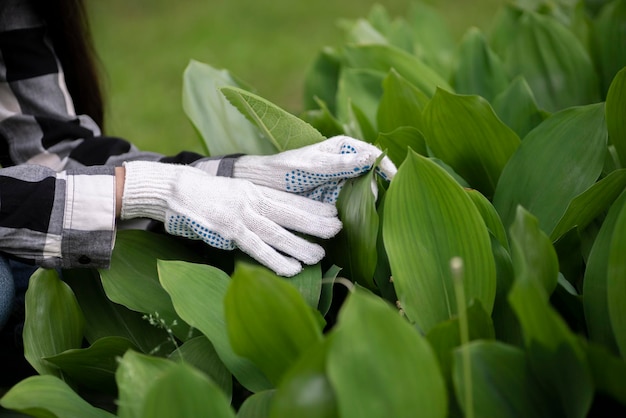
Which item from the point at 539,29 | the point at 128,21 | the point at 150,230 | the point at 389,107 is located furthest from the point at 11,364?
the point at 128,21

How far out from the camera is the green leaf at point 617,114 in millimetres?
1140

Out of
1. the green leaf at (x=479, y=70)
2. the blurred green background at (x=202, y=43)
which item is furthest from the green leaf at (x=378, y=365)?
the blurred green background at (x=202, y=43)

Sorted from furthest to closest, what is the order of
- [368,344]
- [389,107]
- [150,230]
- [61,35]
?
[61,35]
[389,107]
[150,230]
[368,344]

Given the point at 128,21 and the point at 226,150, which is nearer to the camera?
the point at 226,150

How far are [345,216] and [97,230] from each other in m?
0.38

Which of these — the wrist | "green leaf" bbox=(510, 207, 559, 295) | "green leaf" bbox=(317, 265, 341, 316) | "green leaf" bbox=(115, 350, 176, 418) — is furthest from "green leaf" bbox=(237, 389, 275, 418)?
the wrist

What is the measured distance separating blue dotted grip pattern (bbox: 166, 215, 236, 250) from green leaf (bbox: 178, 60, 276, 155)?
32 centimetres

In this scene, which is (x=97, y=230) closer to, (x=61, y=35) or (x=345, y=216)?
(x=345, y=216)

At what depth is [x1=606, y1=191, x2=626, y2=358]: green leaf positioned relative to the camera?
0.82 meters

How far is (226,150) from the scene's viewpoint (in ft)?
4.90

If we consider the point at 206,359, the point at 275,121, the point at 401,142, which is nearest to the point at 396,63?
the point at 401,142

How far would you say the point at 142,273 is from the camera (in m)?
1.19

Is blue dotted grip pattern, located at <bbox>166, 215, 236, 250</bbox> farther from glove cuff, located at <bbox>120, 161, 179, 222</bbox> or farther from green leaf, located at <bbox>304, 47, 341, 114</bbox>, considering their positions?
green leaf, located at <bbox>304, 47, 341, 114</bbox>

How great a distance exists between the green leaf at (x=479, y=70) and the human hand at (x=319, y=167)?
2.04ft
